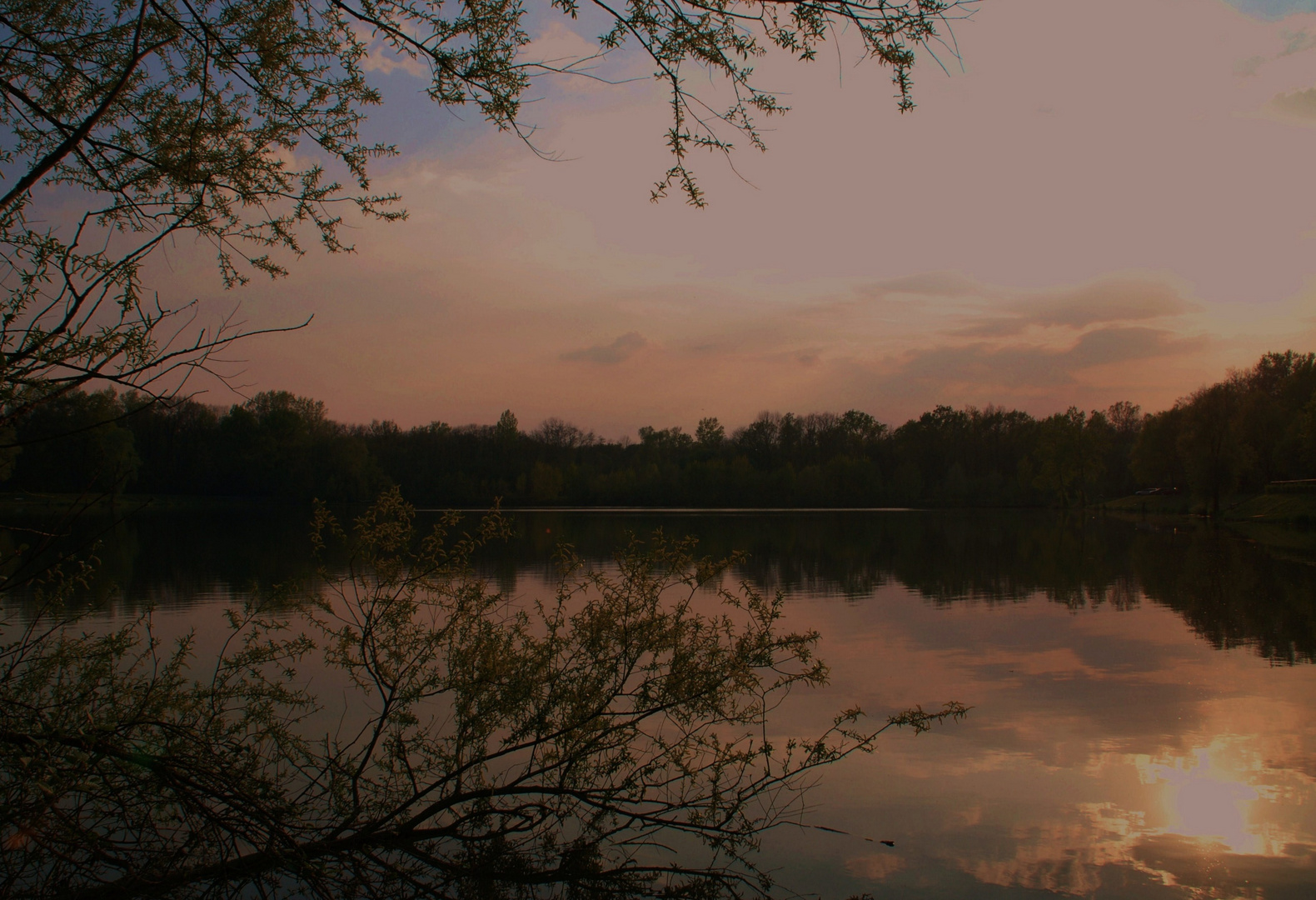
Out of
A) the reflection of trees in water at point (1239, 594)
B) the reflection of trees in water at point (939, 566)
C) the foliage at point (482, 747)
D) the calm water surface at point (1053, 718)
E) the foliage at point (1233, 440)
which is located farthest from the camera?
the foliage at point (1233, 440)

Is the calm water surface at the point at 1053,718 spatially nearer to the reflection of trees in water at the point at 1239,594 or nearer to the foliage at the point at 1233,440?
the reflection of trees in water at the point at 1239,594

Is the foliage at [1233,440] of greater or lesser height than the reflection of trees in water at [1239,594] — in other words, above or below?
above

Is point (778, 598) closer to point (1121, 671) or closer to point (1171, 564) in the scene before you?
point (1121, 671)

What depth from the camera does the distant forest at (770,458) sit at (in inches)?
2271

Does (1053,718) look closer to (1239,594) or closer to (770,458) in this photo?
(1239,594)

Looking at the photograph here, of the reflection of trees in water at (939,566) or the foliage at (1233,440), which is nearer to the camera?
the reflection of trees in water at (939,566)

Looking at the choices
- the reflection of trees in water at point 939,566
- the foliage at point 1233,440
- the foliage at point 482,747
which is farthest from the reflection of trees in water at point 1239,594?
the foliage at point 1233,440

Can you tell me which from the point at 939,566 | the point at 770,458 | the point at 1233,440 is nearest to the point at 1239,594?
the point at 939,566

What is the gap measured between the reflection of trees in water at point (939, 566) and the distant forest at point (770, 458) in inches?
701

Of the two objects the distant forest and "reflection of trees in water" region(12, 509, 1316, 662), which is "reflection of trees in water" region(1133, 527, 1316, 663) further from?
the distant forest

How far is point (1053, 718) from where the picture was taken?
33.9 ft

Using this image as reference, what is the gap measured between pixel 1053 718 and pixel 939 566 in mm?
17190

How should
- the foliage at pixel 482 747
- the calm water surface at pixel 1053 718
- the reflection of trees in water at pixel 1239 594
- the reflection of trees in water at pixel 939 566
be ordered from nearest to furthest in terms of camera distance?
the foliage at pixel 482 747 → the calm water surface at pixel 1053 718 → the reflection of trees in water at pixel 1239 594 → the reflection of trees in water at pixel 939 566

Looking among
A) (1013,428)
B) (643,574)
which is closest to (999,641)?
(643,574)
